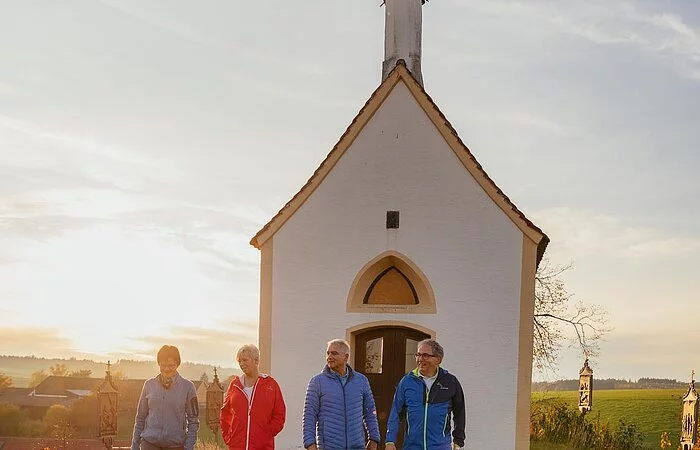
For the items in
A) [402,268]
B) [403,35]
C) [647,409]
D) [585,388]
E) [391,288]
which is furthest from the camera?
[647,409]

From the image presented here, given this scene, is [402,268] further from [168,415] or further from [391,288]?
[168,415]

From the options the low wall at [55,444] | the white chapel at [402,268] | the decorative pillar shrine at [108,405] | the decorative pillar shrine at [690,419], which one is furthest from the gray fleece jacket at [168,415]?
the decorative pillar shrine at [690,419]

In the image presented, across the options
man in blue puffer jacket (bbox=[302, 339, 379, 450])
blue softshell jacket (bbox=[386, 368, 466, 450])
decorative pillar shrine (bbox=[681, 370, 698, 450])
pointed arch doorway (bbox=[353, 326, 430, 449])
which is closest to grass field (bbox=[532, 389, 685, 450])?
decorative pillar shrine (bbox=[681, 370, 698, 450])

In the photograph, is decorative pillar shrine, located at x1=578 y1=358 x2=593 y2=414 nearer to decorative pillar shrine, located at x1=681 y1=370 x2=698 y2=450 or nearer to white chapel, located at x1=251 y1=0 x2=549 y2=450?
decorative pillar shrine, located at x1=681 y1=370 x2=698 y2=450

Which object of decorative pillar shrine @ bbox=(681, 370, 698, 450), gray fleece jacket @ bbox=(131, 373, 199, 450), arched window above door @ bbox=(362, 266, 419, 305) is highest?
arched window above door @ bbox=(362, 266, 419, 305)

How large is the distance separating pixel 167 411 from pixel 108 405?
31.8 ft

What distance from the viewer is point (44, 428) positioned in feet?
119

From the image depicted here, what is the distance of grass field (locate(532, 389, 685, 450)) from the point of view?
31484 millimetres

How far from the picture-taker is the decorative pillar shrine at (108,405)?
16.6 m

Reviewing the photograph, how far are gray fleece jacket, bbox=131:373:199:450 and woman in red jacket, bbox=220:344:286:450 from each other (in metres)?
0.49

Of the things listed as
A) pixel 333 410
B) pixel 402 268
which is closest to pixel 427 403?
pixel 333 410

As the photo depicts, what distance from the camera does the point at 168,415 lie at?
26.0ft

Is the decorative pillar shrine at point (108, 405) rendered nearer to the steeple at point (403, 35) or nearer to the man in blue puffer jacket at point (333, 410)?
the steeple at point (403, 35)

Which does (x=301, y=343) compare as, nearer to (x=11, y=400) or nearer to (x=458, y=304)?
(x=458, y=304)
